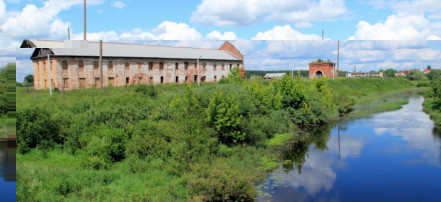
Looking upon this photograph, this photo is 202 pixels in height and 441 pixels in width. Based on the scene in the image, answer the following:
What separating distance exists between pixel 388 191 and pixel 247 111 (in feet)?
28.8

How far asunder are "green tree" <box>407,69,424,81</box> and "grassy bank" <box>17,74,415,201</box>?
6044 centimetres

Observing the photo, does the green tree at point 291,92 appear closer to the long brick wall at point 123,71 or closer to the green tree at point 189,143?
the long brick wall at point 123,71

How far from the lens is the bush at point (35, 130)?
14.8 metres

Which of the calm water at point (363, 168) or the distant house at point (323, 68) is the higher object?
the distant house at point (323, 68)

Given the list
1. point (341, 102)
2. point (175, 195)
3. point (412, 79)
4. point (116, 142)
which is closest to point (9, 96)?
point (175, 195)

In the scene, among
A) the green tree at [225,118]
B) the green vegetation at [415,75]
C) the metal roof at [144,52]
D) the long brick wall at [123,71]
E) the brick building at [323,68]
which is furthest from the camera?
the green vegetation at [415,75]

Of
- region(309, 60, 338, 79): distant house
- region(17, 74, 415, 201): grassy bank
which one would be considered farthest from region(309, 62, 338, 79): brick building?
region(17, 74, 415, 201): grassy bank

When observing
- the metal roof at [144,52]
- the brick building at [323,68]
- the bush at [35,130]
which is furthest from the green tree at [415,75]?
the bush at [35,130]

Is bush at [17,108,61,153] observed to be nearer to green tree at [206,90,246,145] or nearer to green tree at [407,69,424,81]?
green tree at [206,90,246,145]

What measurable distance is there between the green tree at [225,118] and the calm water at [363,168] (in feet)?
10.0

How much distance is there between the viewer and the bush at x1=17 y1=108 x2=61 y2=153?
14.8 m

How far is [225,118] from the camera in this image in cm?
1698

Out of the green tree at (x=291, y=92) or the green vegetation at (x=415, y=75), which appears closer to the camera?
the green tree at (x=291, y=92)

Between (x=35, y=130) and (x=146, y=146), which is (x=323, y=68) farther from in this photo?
(x=35, y=130)
